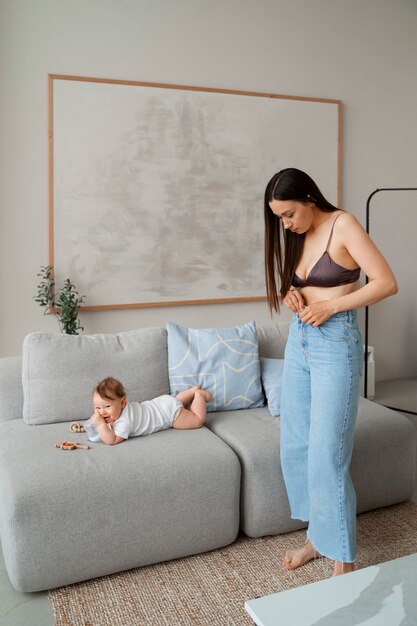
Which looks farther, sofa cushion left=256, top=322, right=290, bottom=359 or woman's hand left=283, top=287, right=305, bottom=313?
sofa cushion left=256, top=322, right=290, bottom=359

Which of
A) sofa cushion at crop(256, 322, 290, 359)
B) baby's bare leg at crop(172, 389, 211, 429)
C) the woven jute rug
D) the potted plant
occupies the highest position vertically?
the potted plant

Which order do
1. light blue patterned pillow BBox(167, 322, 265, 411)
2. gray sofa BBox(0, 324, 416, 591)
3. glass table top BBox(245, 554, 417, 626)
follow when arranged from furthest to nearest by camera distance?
light blue patterned pillow BBox(167, 322, 265, 411)
gray sofa BBox(0, 324, 416, 591)
glass table top BBox(245, 554, 417, 626)

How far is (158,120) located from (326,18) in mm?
1515

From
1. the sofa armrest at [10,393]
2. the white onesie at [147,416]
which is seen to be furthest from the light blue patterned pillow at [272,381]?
the sofa armrest at [10,393]

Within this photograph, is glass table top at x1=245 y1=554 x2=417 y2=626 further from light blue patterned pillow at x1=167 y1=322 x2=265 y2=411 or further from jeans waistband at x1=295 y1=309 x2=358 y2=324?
light blue patterned pillow at x1=167 y1=322 x2=265 y2=411

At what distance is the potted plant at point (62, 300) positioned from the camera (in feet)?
12.4

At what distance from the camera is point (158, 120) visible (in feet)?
13.3

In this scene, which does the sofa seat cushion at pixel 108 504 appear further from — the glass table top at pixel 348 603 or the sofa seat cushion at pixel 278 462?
the glass table top at pixel 348 603

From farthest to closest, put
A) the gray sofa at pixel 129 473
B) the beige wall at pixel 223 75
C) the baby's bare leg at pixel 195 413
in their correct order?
the beige wall at pixel 223 75 < the baby's bare leg at pixel 195 413 < the gray sofa at pixel 129 473

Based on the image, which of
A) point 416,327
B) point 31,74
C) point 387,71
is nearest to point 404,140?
point 387,71

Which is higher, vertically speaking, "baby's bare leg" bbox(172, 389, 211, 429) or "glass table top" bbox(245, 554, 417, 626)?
"baby's bare leg" bbox(172, 389, 211, 429)

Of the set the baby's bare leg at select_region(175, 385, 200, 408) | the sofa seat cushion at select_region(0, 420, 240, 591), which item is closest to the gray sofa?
the sofa seat cushion at select_region(0, 420, 240, 591)

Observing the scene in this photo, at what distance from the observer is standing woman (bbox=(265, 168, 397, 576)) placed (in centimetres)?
209

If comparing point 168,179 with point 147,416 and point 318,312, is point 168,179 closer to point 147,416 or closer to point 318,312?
point 147,416
